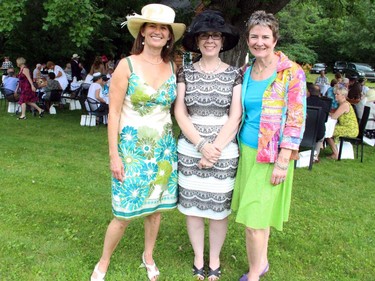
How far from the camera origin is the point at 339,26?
1270 cm

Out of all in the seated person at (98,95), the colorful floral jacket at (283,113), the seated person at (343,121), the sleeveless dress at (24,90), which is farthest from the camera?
the sleeveless dress at (24,90)

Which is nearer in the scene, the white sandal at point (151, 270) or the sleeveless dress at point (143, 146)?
the sleeveless dress at point (143, 146)

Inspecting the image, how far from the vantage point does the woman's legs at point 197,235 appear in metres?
3.16

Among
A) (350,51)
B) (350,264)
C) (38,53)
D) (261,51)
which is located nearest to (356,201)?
(350,264)

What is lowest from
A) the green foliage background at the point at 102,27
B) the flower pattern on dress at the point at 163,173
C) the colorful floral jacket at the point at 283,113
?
the flower pattern on dress at the point at 163,173

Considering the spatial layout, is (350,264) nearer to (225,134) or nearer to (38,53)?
(225,134)

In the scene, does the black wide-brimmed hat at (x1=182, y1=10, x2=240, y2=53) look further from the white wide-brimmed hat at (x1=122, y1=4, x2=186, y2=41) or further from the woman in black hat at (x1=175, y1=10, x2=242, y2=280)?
the white wide-brimmed hat at (x1=122, y1=4, x2=186, y2=41)

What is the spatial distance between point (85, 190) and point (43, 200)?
0.56 meters

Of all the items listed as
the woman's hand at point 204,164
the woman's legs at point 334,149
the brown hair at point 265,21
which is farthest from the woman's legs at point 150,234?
the woman's legs at point 334,149

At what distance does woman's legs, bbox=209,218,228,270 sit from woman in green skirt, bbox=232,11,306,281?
271 millimetres

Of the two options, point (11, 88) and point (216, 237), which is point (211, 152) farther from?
point (11, 88)

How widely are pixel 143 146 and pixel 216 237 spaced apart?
3.07 feet

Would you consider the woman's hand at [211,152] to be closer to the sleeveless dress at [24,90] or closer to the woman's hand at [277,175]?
the woman's hand at [277,175]

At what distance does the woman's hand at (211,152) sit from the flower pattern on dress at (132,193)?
476mm
